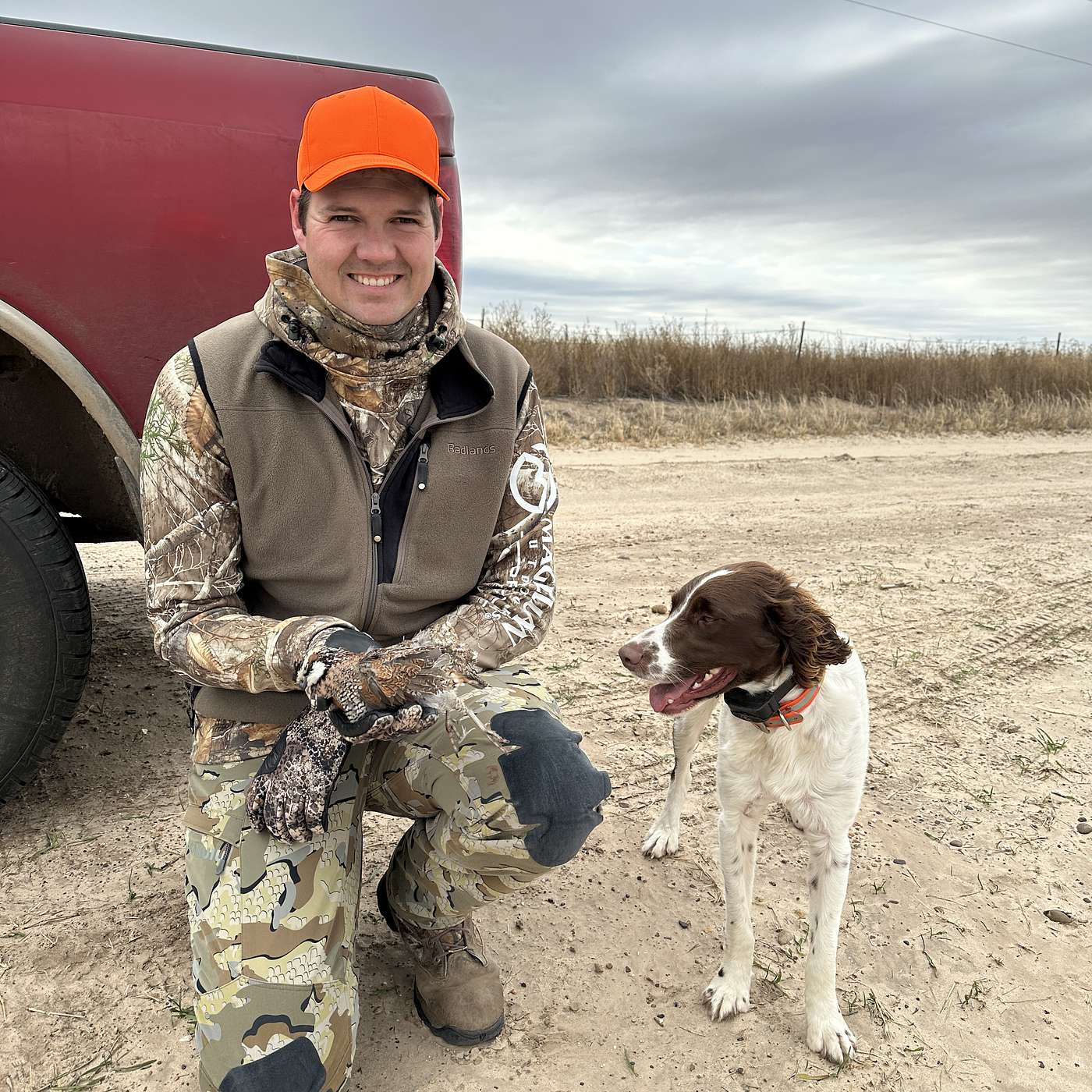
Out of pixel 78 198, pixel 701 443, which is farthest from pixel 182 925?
pixel 701 443

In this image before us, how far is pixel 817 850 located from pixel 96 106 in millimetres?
2830

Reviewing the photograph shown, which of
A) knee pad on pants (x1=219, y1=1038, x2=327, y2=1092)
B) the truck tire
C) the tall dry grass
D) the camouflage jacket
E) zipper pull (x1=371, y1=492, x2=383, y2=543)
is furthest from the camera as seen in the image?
the tall dry grass

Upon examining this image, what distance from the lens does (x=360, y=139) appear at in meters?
2.19

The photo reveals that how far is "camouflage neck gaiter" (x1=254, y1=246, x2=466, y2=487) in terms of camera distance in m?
2.31

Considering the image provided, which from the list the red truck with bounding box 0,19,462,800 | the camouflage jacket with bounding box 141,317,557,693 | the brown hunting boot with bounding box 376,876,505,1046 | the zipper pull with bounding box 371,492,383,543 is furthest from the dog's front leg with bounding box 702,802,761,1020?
the red truck with bounding box 0,19,462,800

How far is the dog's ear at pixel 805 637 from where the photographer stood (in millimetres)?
2312

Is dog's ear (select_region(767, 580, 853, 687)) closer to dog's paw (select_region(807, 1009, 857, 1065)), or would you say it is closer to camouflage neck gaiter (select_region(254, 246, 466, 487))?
dog's paw (select_region(807, 1009, 857, 1065))

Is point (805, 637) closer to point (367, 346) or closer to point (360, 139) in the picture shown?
point (367, 346)

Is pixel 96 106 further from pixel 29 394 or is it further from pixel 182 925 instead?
pixel 182 925

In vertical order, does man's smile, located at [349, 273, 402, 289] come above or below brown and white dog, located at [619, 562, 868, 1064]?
above

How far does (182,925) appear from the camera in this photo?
8.93 ft

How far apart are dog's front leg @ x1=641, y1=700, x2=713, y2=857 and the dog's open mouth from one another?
0.48 m

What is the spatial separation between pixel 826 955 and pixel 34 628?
7.93 ft

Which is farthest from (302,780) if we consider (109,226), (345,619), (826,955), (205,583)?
(109,226)
